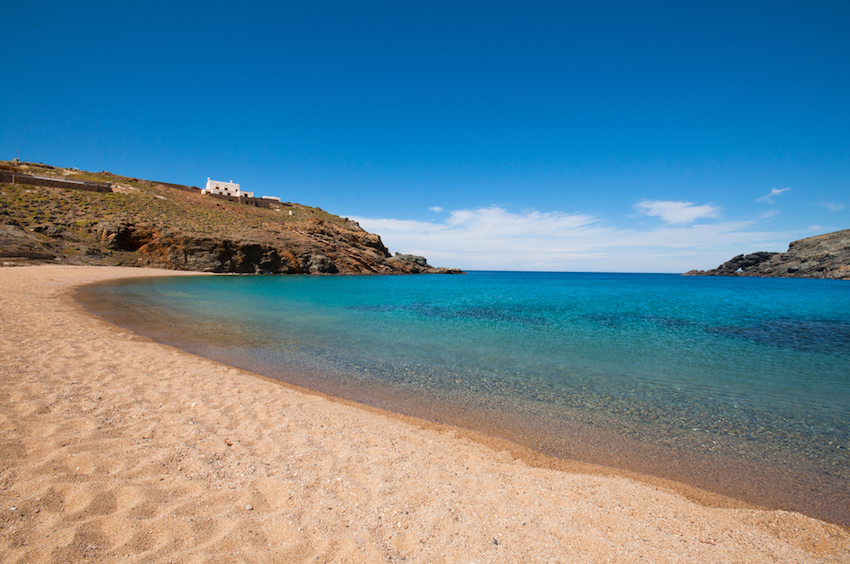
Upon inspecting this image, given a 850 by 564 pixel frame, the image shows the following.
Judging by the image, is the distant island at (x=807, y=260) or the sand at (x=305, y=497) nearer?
the sand at (x=305, y=497)

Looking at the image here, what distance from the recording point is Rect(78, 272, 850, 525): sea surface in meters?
5.05

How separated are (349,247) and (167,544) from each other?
228 feet

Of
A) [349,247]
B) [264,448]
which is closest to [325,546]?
[264,448]

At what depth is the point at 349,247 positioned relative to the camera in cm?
7038

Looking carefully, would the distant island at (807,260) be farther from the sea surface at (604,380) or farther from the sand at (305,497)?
the sand at (305,497)

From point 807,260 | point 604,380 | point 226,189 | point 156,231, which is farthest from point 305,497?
point 807,260

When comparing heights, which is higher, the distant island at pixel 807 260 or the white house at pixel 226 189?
the white house at pixel 226 189

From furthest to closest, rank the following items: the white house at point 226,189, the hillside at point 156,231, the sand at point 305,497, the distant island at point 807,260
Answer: the distant island at point 807,260 < the white house at point 226,189 < the hillside at point 156,231 < the sand at point 305,497

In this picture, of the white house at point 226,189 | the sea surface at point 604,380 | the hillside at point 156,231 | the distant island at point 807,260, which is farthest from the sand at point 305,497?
the distant island at point 807,260

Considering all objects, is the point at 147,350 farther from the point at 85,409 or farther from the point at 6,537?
the point at 6,537

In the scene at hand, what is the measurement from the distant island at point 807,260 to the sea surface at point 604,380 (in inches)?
5456

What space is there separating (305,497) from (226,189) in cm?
9533

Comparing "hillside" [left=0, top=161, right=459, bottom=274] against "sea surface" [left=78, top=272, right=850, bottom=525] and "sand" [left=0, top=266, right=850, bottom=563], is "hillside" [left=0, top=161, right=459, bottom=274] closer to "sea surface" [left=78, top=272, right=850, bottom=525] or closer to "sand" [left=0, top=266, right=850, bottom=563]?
"sea surface" [left=78, top=272, right=850, bottom=525]

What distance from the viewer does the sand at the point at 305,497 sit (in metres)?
→ 2.74
